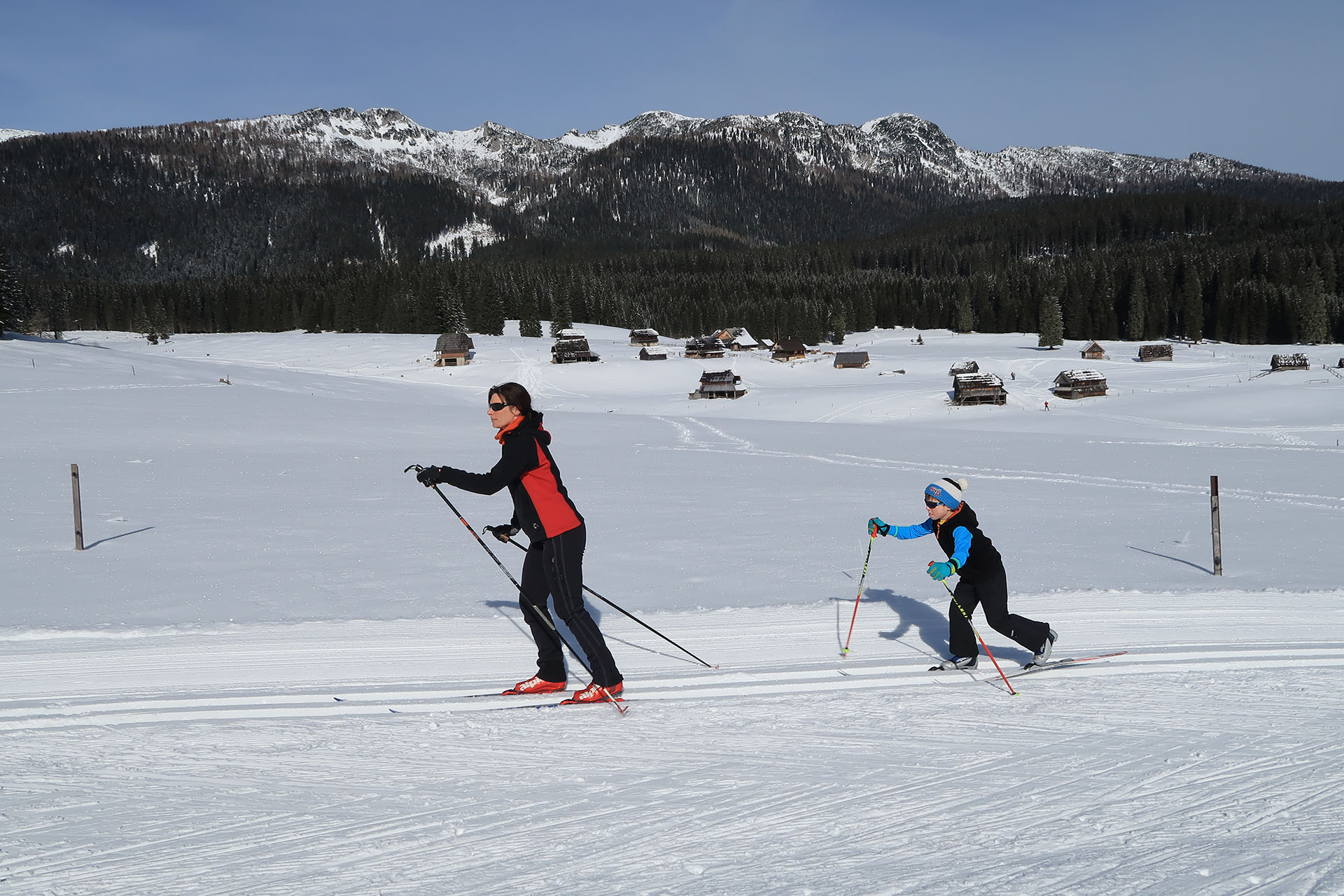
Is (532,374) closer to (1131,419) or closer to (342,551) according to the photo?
(1131,419)

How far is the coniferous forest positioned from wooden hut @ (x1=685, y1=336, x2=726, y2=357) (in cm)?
2285

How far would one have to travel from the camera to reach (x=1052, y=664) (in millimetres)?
6695

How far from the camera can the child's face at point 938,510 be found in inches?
257

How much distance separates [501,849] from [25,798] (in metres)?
2.67

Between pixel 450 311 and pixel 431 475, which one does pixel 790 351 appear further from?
pixel 431 475

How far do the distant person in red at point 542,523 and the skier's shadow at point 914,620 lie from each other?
3093 mm

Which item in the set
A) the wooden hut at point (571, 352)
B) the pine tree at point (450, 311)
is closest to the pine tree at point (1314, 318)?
the wooden hut at point (571, 352)

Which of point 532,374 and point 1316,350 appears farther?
point 1316,350

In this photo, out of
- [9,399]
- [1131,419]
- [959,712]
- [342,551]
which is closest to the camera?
[959,712]

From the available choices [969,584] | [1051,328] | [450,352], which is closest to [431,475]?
[969,584]

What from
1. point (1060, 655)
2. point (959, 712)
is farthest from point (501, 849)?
point (1060, 655)

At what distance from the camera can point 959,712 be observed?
570 centimetres

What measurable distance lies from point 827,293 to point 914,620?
123 meters

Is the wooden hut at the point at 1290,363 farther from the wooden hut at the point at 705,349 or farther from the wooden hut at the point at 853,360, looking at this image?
the wooden hut at the point at 705,349
